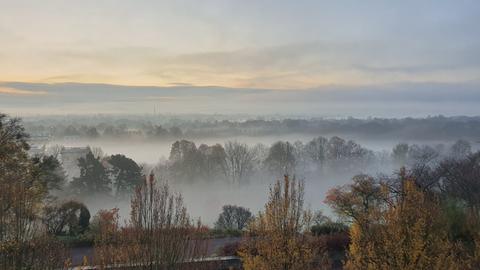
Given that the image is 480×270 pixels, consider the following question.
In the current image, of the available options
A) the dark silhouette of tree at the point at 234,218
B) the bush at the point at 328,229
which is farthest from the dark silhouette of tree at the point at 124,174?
the bush at the point at 328,229

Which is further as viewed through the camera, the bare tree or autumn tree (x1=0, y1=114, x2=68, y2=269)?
the bare tree

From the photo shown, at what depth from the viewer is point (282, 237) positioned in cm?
1041

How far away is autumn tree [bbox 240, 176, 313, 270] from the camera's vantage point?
1012cm

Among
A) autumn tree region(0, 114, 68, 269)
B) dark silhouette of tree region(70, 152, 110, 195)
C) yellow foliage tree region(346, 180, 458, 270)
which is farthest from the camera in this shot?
dark silhouette of tree region(70, 152, 110, 195)

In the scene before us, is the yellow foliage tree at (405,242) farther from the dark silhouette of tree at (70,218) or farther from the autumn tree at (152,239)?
the dark silhouette of tree at (70,218)

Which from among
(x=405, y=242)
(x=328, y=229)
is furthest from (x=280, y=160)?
(x=405, y=242)

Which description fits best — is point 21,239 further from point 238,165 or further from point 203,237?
point 238,165

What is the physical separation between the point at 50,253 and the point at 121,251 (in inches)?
59.2

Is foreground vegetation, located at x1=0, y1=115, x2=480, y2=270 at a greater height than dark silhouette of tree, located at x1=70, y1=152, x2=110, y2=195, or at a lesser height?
greater

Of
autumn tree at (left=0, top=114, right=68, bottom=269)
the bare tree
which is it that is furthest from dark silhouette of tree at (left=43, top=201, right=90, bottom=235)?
the bare tree

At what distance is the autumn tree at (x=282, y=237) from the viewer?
398 inches

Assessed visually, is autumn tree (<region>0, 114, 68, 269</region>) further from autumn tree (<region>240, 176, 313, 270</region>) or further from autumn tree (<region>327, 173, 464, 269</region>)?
autumn tree (<region>327, 173, 464, 269</region>)

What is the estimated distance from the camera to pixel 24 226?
28.6 feet

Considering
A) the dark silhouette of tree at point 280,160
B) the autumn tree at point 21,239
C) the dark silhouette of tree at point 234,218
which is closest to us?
the autumn tree at point 21,239
